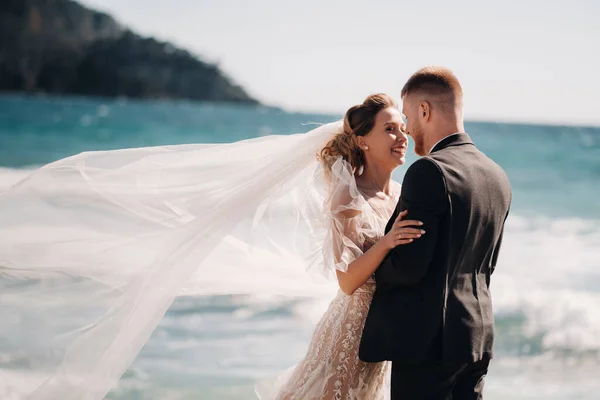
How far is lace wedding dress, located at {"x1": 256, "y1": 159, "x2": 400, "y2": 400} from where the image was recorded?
362 centimetres

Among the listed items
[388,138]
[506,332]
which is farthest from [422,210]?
[506,332]

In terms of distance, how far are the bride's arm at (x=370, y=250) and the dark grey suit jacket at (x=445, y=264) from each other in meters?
0.03

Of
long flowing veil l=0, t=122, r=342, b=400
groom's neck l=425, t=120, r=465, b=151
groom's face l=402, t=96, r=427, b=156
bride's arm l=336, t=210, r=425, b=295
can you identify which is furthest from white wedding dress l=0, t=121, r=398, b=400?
groom's neck l=425, t=120, r=465, b=151

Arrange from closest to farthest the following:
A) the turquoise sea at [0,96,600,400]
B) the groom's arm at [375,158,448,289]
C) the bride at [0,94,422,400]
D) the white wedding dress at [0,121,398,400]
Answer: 1. the groom's arm at [375,158,448,289]
2. the bride at [0,94,422,400]
3. the white wedding dress at [0,121,398,400]
4. the turquoise sea at [0,96,600,400]

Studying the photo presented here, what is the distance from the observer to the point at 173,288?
12.9 feet

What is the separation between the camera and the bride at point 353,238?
11.9 feet

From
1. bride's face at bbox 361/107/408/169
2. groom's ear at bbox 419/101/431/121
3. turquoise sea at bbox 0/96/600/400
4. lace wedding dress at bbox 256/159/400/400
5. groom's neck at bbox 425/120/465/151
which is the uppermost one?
groom's ear at bbox 419/101/431/121

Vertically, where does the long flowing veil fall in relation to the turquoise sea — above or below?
above

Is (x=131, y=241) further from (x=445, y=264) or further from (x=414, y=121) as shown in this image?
(x=445, y=264)

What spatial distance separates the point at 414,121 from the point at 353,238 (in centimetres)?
60

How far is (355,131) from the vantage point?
3.88m

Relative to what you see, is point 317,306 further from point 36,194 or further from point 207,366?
point 36,194

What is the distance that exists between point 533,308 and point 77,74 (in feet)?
245

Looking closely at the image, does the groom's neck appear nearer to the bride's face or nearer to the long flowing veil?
the bride's face
